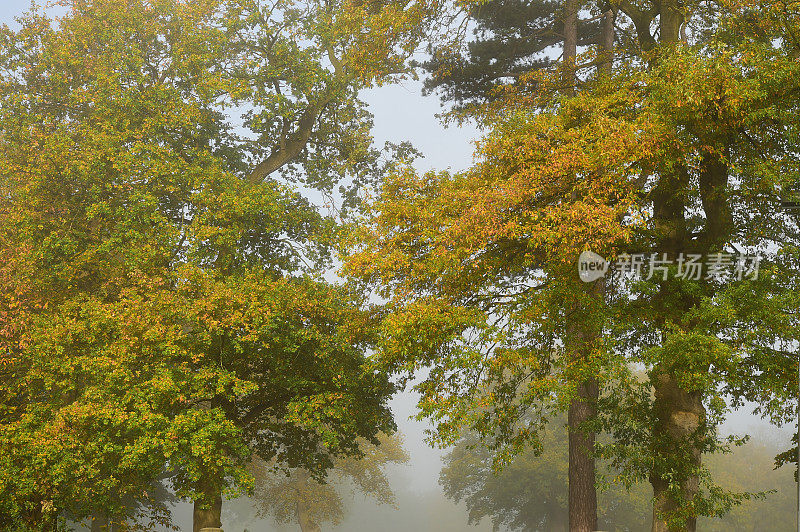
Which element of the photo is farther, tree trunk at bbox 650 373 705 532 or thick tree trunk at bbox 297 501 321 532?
thick tree trunk at bbox 297 501 321 532

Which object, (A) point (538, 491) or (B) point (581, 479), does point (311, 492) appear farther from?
(B) point (581, 479)

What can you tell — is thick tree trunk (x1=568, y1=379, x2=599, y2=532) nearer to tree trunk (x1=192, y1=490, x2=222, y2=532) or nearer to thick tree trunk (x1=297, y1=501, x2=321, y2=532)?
tree trunk (x1=192, y1=490, x2=222, y2=532)

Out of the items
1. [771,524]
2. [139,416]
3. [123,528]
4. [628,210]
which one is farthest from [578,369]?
[771,524]

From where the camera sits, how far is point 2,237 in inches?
746

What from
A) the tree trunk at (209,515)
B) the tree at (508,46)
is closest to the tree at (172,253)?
the tree trunk at (209,515)

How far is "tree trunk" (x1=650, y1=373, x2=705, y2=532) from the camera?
13.4m
